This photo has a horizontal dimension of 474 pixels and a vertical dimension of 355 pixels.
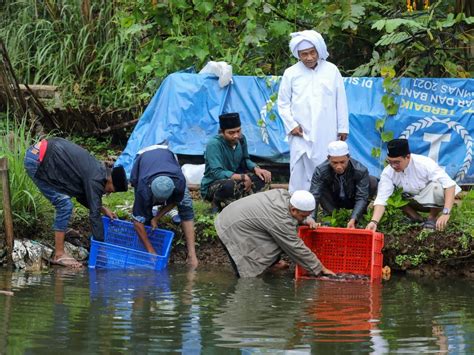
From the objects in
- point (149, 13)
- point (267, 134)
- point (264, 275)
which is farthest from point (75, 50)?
point (264, 275)

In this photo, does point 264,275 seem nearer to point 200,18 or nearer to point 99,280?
point 99,280

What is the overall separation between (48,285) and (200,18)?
5.46 m

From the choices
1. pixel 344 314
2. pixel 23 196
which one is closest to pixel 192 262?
pixel 23 196

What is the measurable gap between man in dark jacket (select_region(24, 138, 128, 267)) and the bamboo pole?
239 millimetres

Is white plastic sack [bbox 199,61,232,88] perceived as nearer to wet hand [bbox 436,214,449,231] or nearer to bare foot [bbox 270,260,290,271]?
bare foot [bbox 270,260,290,271]

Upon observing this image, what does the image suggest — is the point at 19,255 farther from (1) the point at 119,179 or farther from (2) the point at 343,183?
(2) the point at 343,183

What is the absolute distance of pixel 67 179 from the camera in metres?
11.8

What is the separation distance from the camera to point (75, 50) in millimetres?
17969

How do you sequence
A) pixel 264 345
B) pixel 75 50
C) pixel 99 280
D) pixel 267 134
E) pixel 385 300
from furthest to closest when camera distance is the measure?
pixel 75 50 < pixel 267 134 < pixel 99 280 < pixel 385 300 < pixel 264 345

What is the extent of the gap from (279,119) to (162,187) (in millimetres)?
3155

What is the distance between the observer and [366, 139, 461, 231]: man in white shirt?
11578mm


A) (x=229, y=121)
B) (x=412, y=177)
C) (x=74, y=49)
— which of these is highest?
(x=74, y=49)

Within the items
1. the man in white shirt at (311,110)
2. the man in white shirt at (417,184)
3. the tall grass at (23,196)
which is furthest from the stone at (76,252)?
the man in white shirt at (417,184)

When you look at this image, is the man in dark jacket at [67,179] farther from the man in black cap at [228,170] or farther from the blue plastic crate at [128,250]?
the man in black cap at [228,170]
